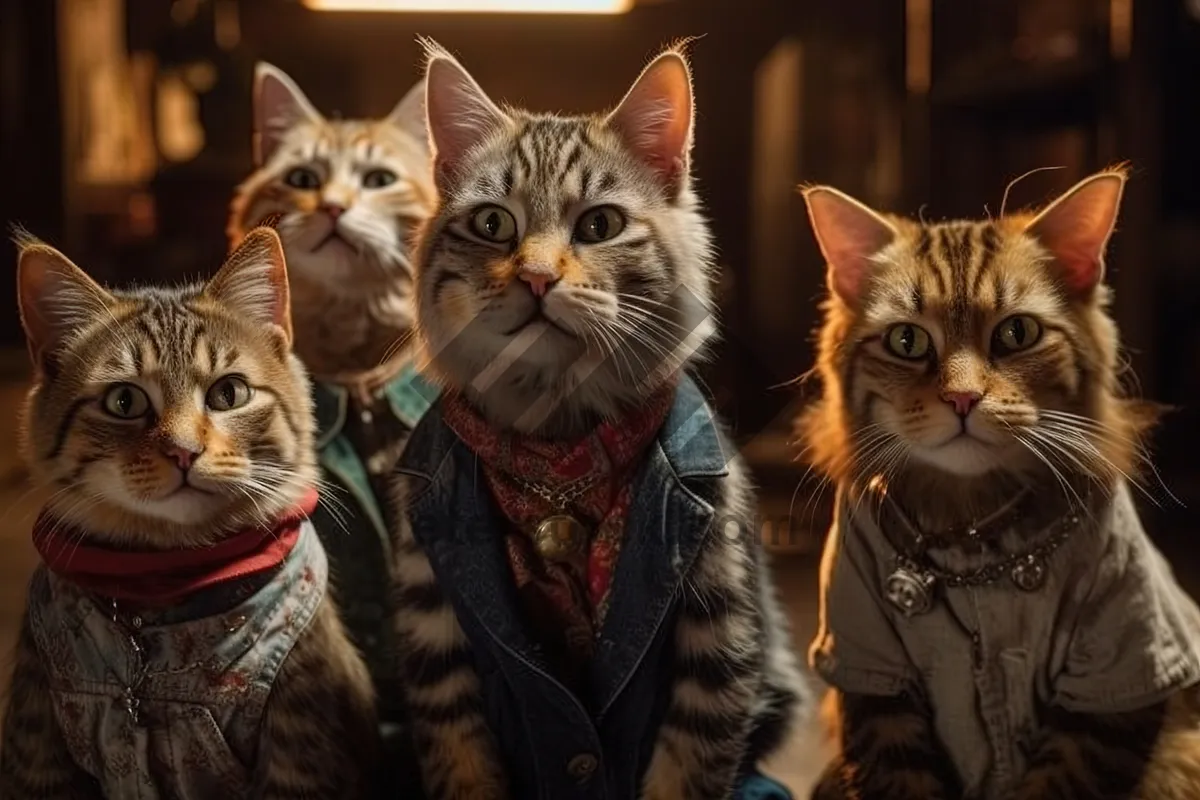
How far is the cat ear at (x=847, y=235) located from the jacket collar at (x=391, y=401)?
0.42m

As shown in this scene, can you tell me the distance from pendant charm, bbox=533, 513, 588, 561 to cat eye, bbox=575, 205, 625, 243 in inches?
9.2

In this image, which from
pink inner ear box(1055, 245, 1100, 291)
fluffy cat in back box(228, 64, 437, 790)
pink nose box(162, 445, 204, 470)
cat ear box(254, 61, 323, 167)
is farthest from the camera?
cat ear box(254, 61, 323, 167)

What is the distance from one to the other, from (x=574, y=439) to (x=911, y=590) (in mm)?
308

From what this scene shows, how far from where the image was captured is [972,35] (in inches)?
59.8

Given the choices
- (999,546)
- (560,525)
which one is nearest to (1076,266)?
(999,546)

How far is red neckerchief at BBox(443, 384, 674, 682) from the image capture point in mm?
1077

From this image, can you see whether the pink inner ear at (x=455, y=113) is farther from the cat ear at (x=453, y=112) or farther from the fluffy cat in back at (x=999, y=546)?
the fluffy cat in back at (x=999, y=546)

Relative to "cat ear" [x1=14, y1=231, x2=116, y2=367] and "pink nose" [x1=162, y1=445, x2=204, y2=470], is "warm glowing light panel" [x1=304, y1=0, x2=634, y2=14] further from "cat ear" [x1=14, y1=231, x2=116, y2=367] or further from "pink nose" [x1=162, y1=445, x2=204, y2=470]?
"pink nose" [x1=162, y1=445, x2=204, y2=470]

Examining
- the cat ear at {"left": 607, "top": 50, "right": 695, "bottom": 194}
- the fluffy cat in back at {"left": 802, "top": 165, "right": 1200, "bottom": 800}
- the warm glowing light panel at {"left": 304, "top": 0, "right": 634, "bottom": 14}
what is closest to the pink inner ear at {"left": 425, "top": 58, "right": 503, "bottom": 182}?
the cat ear at {"left": 607, "top": 50, "right": 695, "bottom": 194}

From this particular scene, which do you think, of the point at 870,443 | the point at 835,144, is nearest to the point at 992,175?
the point at 835,144

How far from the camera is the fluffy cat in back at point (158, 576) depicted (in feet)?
3.29

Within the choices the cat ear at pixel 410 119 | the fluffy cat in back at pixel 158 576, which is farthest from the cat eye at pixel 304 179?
the fluffy cat in back at pixel 158 576

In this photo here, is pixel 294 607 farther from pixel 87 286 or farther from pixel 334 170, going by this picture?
pixel 334 170

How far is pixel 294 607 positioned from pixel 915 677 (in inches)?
20.7
